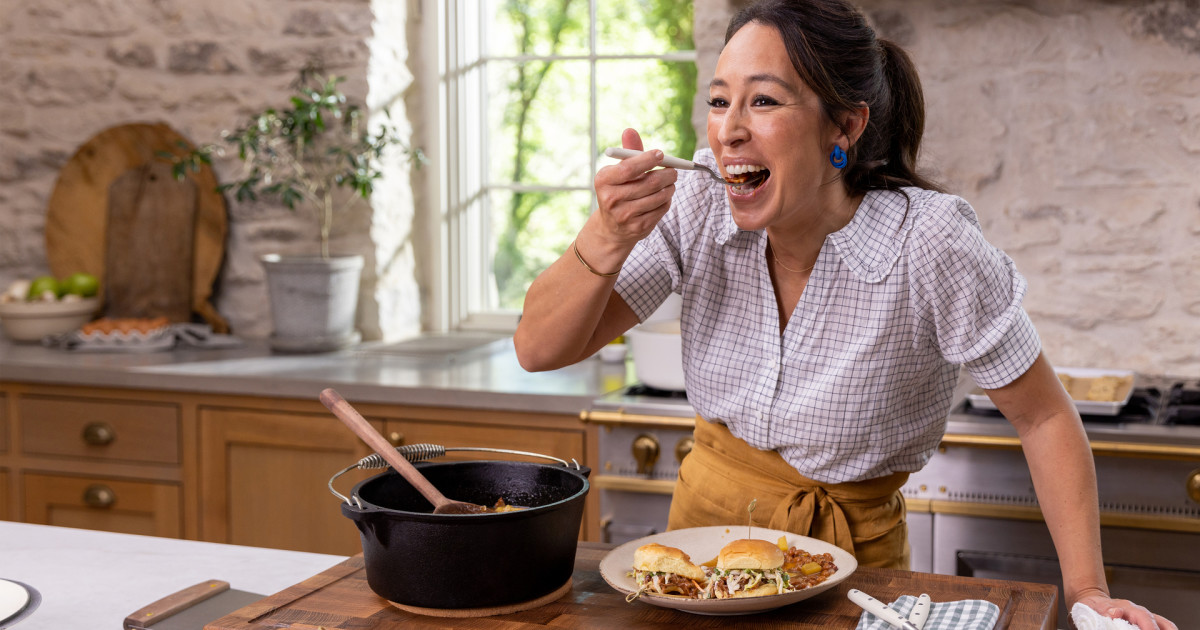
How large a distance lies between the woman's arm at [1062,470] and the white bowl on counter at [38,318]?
260 cm

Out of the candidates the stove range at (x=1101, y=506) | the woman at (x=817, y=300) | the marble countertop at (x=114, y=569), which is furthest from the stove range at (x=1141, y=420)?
the marble countertop at (x=114, y=569)

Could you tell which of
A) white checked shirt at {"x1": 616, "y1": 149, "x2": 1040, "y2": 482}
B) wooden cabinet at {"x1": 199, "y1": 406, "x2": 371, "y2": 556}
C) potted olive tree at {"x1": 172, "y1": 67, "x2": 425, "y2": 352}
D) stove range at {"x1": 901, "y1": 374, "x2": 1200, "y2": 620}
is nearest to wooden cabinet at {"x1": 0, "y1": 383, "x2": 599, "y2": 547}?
wooden cabinet at {"x1": 199, "y1": 406, "x2": 371, "y2": 556}

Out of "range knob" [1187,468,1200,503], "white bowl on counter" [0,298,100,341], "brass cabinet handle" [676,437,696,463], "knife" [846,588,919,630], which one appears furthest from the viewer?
"white bowl on counter" [0,298,100,341]

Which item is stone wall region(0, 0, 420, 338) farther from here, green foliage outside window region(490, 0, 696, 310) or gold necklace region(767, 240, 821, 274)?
gold necklace region(767, 240, 821, 274)

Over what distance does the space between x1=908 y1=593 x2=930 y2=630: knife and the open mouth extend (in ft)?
1.73

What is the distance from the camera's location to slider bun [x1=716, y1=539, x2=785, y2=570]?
1.17 m

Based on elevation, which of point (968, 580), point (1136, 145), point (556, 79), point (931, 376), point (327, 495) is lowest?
point (327, 495)

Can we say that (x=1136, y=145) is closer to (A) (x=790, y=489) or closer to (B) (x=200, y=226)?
(A) (x=790, y=489)

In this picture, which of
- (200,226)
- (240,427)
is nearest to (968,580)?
(240,427)

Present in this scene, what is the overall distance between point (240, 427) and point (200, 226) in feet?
2.81

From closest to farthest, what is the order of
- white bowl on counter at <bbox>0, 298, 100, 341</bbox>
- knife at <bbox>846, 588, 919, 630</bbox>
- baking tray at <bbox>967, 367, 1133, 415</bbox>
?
knife at <bbox>846, 588, 919, 630</bbox> < baking tray at <bbox>967, 367, 1133, 415</bbox> < white bowl on counter at <bbox>0, 298, 100, 341</bbox>

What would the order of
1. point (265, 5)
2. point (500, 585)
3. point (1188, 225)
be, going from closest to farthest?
point (500, 585) → point (1188, 225) → point (265, 5)

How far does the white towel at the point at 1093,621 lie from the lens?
1.17m

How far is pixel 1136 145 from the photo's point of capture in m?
2.63
